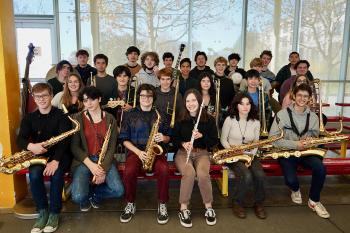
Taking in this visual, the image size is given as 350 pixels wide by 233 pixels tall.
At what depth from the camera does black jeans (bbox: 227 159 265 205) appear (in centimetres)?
314

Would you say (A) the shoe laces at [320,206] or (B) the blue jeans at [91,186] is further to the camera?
(A) the shoe laces at [320,206]

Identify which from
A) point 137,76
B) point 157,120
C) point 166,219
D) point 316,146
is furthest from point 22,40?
point 316,146

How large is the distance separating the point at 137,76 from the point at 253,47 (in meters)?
5.03

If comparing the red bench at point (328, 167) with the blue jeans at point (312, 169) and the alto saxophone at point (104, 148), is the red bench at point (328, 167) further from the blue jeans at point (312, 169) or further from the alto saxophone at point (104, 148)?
the alto saxophone at point (104, 148)

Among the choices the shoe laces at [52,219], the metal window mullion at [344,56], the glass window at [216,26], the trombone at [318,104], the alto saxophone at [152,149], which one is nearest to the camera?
the shoe laces at [52,219]

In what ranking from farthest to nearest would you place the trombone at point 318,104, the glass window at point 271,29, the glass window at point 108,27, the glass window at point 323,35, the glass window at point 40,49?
the glass window at point 323,35 → the glass window at point 271,29 → the glass window at point 108,27 → the glass window at point 40,49 → the trombone at point 318,104

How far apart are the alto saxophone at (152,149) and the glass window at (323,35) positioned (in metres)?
6.87

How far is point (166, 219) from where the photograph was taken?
303 centimetres

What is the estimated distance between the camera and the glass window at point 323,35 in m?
8.52

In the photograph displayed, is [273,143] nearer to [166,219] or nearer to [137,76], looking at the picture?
[166,219]

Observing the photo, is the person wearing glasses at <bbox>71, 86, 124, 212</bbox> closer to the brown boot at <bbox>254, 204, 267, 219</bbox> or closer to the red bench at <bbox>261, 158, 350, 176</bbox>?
the brown boot at <bbox>254, 204, 267, 219</bbox>

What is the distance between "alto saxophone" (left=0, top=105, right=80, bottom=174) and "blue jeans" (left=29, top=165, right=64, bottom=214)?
0.06m

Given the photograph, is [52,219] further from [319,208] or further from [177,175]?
[319,208]

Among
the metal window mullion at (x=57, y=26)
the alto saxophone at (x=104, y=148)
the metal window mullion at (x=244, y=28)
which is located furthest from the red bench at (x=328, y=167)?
the metal window mullion at (x=57, y=26)
